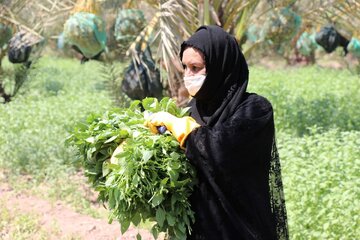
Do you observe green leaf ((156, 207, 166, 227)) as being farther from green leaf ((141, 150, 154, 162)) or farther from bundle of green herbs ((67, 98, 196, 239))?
green leaf ((141, 150, 154, 162))

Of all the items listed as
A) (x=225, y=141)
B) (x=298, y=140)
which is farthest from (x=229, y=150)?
(x=298, y=140)

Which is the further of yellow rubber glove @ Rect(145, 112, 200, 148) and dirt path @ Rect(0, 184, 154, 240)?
dirt path @ Rect(0, 184, 154, 240)

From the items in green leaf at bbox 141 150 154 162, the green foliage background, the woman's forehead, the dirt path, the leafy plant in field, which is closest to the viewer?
green leaf at bbox 141 150 154 162

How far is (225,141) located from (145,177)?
0.30m

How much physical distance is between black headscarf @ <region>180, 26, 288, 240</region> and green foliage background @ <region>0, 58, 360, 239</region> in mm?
1528

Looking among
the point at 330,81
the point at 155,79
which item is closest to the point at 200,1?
the point at 155,79

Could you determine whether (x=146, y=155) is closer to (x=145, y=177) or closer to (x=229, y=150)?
(x=145, y=177)

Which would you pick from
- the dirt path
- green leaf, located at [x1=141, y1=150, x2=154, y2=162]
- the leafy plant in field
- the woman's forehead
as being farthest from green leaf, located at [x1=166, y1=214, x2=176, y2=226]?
the dirt path

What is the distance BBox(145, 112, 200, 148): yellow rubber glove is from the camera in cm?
244

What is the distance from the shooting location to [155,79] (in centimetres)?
737

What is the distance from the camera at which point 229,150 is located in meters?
2.41

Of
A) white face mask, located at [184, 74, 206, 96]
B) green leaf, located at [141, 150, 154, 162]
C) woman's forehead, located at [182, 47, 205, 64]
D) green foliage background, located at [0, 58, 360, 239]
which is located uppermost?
woman's forehead, located at [182, 47, 205, 64]

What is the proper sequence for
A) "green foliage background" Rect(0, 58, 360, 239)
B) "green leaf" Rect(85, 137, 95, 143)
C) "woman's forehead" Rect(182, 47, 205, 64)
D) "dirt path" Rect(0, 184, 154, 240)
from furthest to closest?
"dirt path" Rect(0, 184, 154, 240) < "green foliage background" Rect(0, 58, 360, 239) < "green leaf" Rect(85, 137, 95, 143) < "woman's forehead" Rect(182, 47, 205, 64)

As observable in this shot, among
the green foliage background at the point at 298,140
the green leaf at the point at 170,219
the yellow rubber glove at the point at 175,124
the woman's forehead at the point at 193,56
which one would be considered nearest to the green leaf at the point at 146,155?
the yellow rubber glove at the point at 175,124
